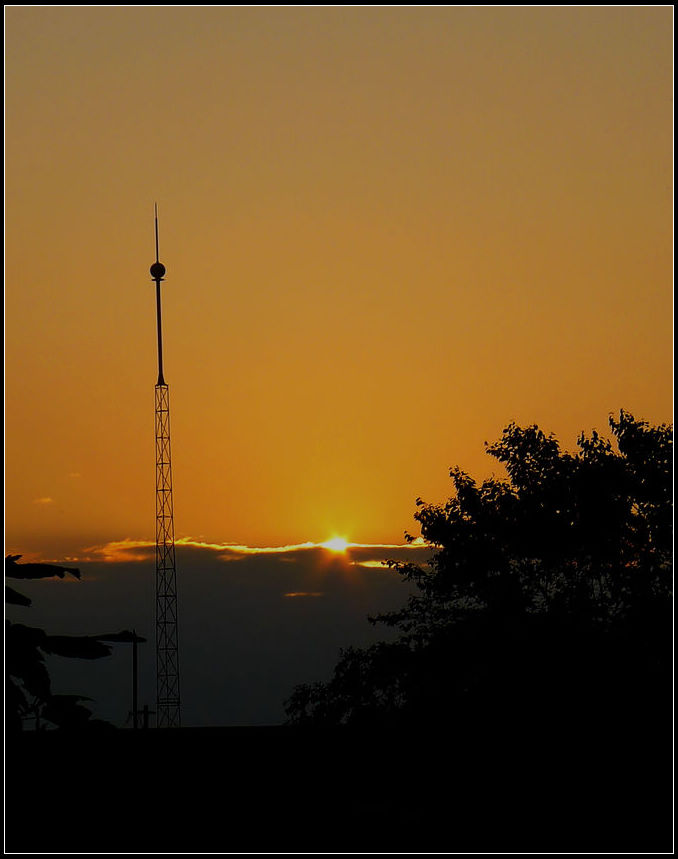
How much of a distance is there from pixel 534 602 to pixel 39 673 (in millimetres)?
27195

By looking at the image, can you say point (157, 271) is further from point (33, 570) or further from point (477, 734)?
point (33, 570)

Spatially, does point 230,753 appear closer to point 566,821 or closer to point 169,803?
point 169,803

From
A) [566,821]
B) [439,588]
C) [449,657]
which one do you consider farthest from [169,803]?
[439,588]

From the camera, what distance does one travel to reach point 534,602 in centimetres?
3566

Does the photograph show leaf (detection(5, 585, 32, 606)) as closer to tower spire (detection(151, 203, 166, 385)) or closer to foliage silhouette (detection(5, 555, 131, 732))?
foliage silhouette (detection(5, 555, 131, 732))

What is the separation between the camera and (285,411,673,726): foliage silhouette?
30.2m

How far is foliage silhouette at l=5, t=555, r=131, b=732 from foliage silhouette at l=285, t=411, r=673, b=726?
1968cm

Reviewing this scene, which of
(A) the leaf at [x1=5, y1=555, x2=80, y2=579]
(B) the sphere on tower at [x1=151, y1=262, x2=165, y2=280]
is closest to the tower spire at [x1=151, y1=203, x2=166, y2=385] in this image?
(B) the sphere on tower at [x1=151, y1=262, x2=165, y2=280]

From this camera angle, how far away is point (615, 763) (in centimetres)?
2639

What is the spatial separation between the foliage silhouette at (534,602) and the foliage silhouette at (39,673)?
19679mm

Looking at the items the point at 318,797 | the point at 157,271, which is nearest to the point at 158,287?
the point at 157,271

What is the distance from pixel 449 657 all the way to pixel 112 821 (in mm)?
16364

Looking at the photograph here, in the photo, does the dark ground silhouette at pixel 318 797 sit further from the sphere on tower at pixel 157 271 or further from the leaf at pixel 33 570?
the sphere on tower at pixel 157 271

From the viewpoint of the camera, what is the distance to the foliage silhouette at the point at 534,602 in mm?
30156
